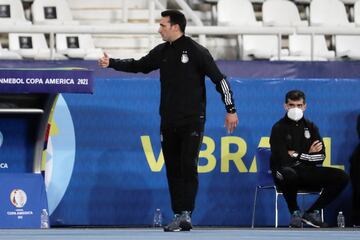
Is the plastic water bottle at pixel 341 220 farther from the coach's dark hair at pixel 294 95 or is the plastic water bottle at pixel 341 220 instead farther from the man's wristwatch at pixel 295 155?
the coach's dark hair at pixel 294 95

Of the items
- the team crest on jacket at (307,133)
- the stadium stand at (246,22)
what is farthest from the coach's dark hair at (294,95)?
the stadium stand at (246,22)

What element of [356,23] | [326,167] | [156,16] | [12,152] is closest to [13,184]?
[12,152]

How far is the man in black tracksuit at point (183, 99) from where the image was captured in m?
11.3

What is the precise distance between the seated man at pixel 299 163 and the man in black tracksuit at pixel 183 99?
5.92 feet

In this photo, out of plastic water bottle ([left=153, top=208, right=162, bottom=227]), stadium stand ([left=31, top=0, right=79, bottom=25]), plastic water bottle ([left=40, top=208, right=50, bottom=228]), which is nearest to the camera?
plastic water bottle ([left=40, top=208, right=50, bottom=228])

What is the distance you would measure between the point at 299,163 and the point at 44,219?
283cm

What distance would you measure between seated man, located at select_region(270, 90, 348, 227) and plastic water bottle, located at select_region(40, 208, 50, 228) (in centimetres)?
249

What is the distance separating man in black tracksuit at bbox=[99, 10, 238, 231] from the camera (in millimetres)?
11328

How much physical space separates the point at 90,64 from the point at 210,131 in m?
1.58

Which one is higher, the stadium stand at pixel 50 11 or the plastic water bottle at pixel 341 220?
the stadium stand at pixel 50 11

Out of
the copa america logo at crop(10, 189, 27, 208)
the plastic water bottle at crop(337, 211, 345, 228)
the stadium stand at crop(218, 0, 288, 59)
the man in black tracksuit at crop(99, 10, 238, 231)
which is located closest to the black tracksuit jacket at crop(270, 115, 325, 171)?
the plastic water bottle at crop(337, 211, 345, 228)

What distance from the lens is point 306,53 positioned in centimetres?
1686

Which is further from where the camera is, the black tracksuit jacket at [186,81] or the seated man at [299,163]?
the seated man at [299,163]

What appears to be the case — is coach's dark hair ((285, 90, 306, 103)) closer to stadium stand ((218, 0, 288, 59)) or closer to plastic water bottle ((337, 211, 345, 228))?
plastic water bottle ((337, 211, 345, 228))
